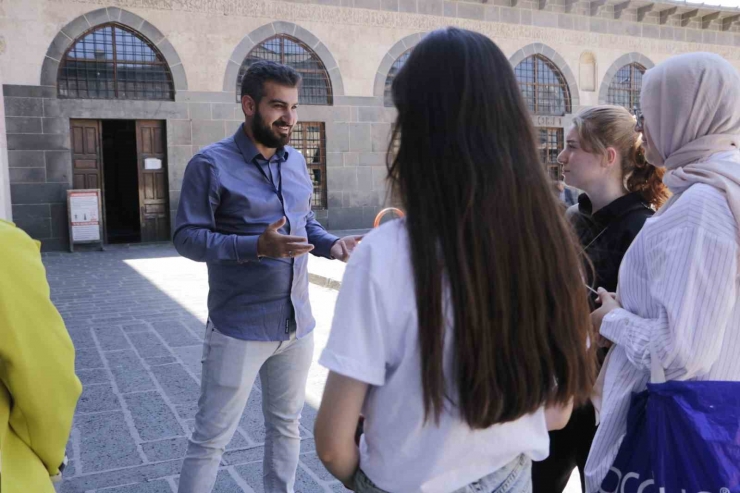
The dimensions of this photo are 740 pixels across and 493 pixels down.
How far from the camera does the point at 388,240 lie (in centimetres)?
128

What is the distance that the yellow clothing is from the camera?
56.2 inches

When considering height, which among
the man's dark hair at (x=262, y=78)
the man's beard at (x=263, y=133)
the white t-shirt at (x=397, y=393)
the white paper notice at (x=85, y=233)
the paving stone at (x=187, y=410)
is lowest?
the paving stone at (x=187, y=410)

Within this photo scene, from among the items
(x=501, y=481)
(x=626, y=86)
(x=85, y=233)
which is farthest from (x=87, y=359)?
(x=626, y=86)

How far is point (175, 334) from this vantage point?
6.65 meters

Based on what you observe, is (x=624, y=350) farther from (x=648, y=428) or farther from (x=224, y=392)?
(x=224, y=392)

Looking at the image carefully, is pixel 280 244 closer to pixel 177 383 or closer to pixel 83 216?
pixel 177 383

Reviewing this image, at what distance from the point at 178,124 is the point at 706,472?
1487 centimetres

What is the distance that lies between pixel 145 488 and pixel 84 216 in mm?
11491

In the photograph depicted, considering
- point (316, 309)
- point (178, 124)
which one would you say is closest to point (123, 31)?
point (178, 124)

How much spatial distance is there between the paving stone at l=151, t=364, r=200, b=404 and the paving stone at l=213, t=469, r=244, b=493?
126 centimetres

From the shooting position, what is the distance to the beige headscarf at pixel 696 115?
5.73ft

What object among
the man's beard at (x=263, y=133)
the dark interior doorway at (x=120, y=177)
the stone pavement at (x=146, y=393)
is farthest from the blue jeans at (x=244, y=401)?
the dark interior doorway at (x=120, y=177)

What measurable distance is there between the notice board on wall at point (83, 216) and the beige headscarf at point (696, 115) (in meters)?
13.5

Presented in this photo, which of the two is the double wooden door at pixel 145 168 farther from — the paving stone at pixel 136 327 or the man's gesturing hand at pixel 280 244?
the man's gesturing hand at pixel 280 244
